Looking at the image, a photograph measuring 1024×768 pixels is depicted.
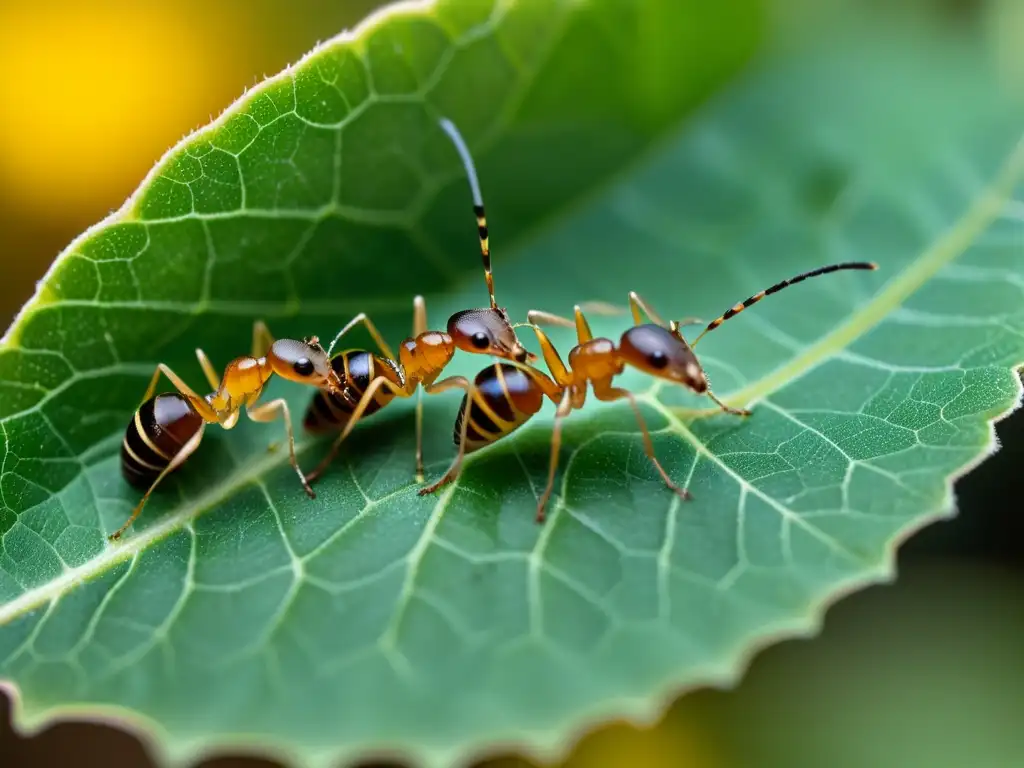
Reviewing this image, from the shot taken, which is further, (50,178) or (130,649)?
(50,178)

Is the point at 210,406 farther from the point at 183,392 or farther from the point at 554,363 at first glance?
the point at 554,363

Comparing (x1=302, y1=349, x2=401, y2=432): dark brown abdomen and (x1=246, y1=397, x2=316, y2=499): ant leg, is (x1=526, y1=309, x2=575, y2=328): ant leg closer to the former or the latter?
(x1=302, y1=349, x2=401, y2=432): dark brown abdomen

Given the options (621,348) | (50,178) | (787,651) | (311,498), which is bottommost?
(787,651)

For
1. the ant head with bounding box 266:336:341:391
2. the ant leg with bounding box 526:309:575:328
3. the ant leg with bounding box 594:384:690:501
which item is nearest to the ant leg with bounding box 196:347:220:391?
the ant head with bounding box 266:336:341:391

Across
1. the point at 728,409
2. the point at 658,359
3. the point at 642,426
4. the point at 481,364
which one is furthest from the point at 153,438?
the point at 728,409

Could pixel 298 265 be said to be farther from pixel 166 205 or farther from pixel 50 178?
pixel 50 178

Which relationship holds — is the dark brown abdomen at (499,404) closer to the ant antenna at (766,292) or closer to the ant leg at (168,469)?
the ant antenna at (766,292)

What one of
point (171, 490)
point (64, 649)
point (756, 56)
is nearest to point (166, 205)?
point (171, 490)
